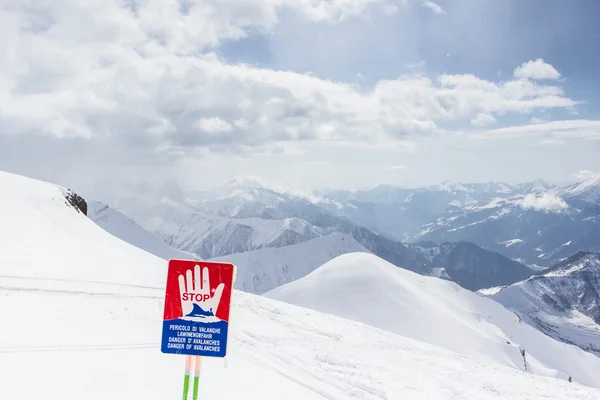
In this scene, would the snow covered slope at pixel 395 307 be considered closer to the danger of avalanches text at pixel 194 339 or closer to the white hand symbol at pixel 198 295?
the danger of avalanches text at pixel 194 339

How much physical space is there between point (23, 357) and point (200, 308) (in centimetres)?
594

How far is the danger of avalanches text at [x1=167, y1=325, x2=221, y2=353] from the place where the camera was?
663 centimetres

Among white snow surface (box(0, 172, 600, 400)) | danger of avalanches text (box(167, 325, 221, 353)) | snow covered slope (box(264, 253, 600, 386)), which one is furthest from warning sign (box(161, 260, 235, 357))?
snow covered slope (box(264, 253, 600, 386))

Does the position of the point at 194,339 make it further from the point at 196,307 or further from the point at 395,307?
the point at 395,307

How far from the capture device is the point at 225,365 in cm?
1231

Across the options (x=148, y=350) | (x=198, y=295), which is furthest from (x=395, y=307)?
(x=198, y=295)

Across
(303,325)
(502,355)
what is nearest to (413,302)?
(502,355)

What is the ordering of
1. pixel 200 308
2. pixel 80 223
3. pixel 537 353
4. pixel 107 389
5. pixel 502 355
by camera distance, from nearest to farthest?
pixel 200 308 < pixel 107 389 < pixel 80 223 < pixel 502 355 < pixel 537 353

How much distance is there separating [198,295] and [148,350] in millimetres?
6671

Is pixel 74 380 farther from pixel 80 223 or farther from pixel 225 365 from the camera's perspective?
pixel 80 223

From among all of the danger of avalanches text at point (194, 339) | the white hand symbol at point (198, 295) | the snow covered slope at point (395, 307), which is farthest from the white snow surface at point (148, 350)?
the snow covered slope at point (395, 307)

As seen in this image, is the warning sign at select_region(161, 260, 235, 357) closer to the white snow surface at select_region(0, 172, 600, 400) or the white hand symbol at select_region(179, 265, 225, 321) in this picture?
the white hand symbol at select_region(179, 265, 225, 321)

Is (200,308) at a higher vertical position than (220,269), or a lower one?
lower

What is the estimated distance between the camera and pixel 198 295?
671cm
